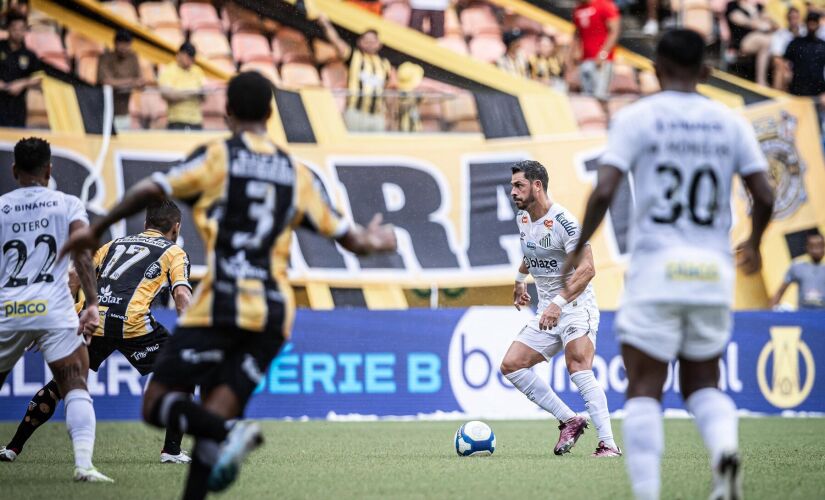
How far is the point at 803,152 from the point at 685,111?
12093mm

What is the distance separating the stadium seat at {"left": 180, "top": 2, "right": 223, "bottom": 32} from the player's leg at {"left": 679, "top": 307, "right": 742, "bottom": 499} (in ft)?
49.6

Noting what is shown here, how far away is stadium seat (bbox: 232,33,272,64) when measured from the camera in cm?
1911

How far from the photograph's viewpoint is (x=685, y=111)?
17.6ft

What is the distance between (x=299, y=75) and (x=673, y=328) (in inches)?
559

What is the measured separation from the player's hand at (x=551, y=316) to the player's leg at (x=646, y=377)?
4226mm

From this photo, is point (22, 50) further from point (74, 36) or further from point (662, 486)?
point (662, 486)

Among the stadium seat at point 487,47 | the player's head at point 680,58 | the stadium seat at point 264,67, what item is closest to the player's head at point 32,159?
the player's head at point 680,58

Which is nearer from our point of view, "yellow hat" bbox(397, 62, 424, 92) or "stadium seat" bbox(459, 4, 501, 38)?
"yellow hat" bbox(397, 62, 424, 92)

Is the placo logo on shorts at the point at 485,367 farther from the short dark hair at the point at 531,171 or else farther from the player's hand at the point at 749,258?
the player's hand at the point at 749,258

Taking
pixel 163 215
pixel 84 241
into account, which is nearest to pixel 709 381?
pixel 84 241

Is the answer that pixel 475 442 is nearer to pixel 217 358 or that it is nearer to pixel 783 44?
pixel 217 358

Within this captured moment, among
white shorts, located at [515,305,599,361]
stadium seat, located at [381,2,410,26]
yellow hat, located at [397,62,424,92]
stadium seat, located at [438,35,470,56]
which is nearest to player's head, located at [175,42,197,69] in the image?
yellow hat, located at [397,62,424,92]

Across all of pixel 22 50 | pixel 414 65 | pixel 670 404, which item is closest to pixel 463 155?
pixel 414 65

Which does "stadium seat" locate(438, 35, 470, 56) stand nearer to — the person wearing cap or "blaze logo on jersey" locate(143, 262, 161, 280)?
the person wearing cap
